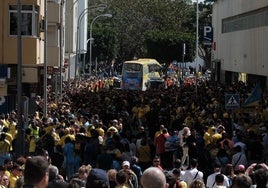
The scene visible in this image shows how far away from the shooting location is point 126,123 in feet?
86.6

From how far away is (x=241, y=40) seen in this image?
5475cm

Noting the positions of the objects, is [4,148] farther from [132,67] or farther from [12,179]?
[132,67]

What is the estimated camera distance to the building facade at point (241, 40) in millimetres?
45769

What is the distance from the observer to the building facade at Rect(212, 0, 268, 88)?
150ft

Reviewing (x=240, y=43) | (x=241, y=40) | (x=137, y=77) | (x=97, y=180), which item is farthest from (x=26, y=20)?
(x=137, y=77)

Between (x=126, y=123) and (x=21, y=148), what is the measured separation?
659 centimetres

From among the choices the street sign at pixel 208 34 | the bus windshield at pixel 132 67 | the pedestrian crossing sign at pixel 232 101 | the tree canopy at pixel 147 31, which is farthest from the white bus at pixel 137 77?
the pedestrian crossing sign at pixel 232 101

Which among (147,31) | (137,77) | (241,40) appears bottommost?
(137,77)

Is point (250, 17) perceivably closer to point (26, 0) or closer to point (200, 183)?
point (26, 0)

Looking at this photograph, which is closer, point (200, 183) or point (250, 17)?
point (200, 183)

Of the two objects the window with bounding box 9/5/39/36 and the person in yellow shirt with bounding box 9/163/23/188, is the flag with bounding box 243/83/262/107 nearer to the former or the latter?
the window with bounding box 9/5/39/36

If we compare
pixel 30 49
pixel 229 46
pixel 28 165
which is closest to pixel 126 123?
pixel 30 49

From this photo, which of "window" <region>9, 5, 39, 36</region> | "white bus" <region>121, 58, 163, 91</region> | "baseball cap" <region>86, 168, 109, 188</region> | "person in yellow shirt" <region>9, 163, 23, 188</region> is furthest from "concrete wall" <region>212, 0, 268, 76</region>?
"baseball cap" <region>86, 168, 109, 188</region>

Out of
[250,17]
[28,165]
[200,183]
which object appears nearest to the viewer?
[28,165]
